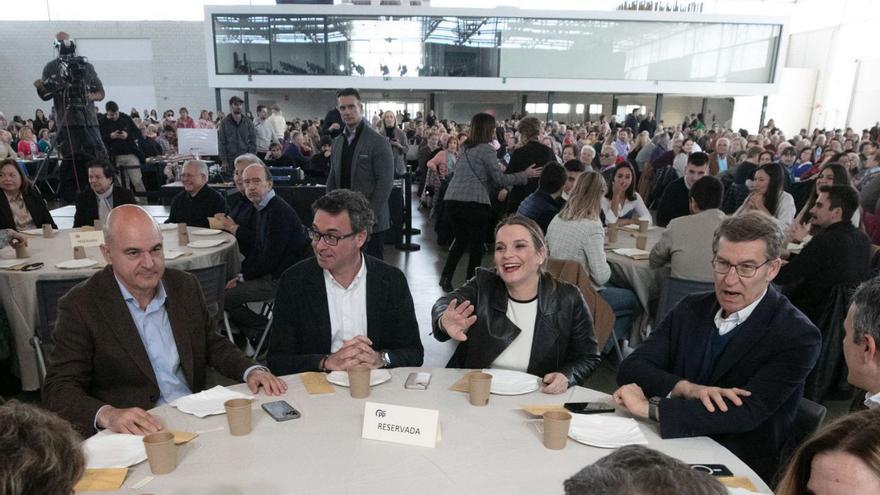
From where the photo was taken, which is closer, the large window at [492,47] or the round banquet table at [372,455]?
the round banquet table at [372,455]

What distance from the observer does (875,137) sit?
14.1 m

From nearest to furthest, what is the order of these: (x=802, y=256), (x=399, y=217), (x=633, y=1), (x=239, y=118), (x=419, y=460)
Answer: (x=419, y=460)
(x=802, y=256)
(x=399, y=217)
(x=239, y=118)
(x=633, y=1)

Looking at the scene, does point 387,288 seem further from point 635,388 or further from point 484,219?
point 484,219

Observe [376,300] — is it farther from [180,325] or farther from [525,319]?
[180,325]

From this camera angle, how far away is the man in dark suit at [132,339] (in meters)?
1.80

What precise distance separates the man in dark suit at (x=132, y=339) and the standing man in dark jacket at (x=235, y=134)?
5.95 m

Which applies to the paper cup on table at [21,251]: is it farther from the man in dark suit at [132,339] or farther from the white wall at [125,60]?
the white wall at [125,60]

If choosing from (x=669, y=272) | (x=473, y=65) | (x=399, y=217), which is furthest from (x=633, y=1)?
(x=669, y=272)

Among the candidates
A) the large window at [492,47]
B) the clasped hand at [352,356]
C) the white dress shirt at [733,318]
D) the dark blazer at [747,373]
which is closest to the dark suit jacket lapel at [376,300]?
the clasped hand at [352,356]

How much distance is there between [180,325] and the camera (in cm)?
201

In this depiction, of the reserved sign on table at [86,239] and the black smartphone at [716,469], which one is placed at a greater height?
the reserved sign on table at [86,239]

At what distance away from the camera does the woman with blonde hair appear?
3.42 m

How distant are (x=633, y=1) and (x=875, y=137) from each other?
909 centimetres

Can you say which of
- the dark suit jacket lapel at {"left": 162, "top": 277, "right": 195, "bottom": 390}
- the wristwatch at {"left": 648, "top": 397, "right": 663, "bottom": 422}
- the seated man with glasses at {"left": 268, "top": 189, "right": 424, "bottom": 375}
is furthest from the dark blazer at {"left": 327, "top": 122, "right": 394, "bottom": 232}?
the wristwatch at {"left": 648, "top": 397, "right": 663, "bottom": 422}
